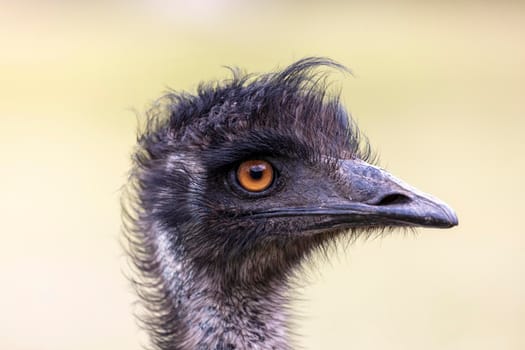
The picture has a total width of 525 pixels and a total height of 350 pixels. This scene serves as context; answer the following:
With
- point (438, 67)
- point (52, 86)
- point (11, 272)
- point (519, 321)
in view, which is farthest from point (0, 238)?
point (438, 67)

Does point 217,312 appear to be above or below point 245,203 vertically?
below

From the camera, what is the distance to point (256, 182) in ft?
6.19

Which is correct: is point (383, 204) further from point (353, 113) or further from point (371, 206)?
point (353, 113)

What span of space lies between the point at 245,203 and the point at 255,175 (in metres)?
0.06

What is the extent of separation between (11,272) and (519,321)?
2.49m

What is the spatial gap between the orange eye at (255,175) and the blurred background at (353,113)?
150 centimetres

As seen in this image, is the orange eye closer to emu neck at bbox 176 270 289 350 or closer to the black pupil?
the black pupil

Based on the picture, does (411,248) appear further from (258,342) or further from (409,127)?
(258,342)

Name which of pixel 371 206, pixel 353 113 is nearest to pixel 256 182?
pixel 371 206

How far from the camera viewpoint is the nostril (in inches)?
69.3

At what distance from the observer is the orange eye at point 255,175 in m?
1.88

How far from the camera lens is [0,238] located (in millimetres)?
4957

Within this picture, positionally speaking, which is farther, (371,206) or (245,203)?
(245,203)

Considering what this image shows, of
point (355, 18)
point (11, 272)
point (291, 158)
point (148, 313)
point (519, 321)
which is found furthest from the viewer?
point (355, 18)
